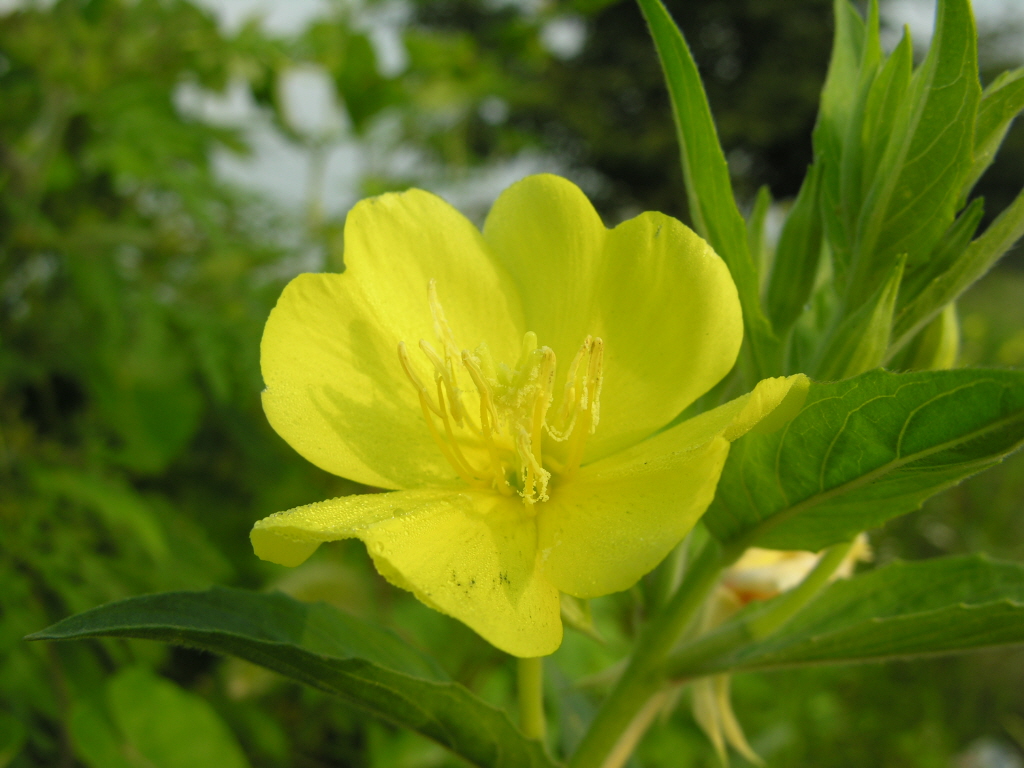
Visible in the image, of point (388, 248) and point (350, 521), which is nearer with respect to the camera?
point (350, 521)

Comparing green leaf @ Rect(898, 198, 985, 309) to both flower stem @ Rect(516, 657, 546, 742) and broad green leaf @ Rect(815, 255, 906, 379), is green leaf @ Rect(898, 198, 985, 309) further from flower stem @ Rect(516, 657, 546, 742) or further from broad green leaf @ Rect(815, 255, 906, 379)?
flower stem @ Rect(516, 657, 546, 742)

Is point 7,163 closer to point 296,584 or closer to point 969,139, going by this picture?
point 296,584

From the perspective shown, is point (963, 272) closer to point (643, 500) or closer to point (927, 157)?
point (927, 157)

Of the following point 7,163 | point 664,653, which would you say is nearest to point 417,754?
point 664,653

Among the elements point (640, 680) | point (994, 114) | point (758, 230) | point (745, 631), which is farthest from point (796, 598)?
point (994, 114)

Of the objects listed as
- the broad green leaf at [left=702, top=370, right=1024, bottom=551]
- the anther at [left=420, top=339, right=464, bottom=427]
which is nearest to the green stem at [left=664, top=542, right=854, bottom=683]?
the broad green leaf at [left=702, top=370, right=1024, bottom=551]
